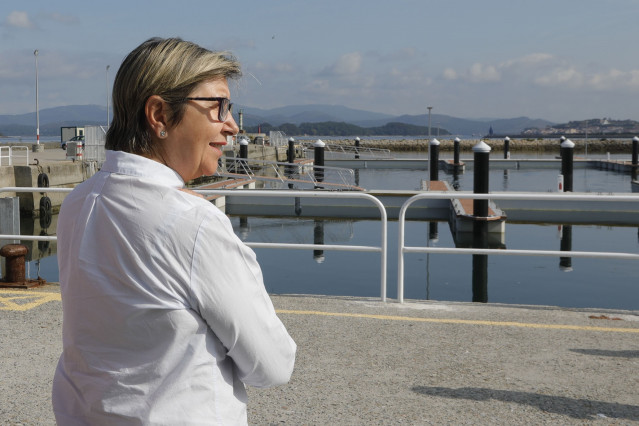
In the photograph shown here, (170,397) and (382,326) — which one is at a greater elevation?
(170,397)

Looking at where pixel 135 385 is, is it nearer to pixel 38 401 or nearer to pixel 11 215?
pixel 38 401

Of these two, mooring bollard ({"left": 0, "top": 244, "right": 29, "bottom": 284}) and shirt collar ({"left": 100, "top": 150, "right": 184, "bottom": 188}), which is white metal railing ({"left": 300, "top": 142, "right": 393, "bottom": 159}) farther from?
shirt collar ({"left": 100, "top": 150, "right": 184, "bottom": 188})

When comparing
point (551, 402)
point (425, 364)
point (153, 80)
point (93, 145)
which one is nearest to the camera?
point (153, 80)

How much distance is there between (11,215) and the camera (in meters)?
7.70

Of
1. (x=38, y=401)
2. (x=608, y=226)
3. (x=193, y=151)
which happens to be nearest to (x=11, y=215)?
(x=38, y=401)

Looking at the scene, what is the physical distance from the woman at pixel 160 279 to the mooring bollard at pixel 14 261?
5642 millimetres

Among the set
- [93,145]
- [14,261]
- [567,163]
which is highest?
[93,145]

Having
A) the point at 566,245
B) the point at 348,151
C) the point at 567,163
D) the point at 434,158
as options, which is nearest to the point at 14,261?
the point at 566,245

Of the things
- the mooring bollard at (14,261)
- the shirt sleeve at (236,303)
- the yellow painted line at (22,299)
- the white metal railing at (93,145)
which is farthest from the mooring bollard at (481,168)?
the shirt sleeve at (236,303)

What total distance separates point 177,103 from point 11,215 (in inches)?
274

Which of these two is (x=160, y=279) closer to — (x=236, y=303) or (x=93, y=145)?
(x=236, y=303)

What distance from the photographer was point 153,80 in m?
1.41

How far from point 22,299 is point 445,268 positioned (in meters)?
10.6

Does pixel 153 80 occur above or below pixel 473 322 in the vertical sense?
above
